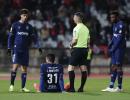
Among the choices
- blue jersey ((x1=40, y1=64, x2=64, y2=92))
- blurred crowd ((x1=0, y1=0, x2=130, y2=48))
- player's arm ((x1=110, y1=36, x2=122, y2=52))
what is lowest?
blue jersey ((x1=40, y1=64, x2=64, y2=92))

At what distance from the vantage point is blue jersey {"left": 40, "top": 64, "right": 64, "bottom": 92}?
46.8ft

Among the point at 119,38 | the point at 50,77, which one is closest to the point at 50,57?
the point at 50,77

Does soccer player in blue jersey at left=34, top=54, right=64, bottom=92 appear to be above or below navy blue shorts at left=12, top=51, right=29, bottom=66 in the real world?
below

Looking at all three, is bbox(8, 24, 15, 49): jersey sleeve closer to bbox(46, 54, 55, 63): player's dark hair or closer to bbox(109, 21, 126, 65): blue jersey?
bbox(46, 54, 55, 63): player's dark hair

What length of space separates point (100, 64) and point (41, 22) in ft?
12.0

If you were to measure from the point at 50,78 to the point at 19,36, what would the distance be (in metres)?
1.44

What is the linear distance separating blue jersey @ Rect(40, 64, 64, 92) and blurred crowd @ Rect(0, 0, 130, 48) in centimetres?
1275

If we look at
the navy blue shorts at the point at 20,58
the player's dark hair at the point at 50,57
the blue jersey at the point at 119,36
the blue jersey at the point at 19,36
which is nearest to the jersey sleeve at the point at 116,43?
the blue jersey at the point at 119,36

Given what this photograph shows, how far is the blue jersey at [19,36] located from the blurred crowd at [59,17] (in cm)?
1215

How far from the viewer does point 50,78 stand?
14.3m

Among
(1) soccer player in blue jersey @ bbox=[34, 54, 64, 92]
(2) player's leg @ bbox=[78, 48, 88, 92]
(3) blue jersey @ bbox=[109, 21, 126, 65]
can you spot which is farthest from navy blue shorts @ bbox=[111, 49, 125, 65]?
(1) soccer player in blue jersey @ bbox=[34, 54, 64, 92]

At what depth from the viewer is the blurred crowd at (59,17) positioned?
27.6m

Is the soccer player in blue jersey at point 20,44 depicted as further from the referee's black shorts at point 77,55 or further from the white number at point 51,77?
the referee's black shorts at point 77,55

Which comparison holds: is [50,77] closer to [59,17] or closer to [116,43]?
[116,43]
